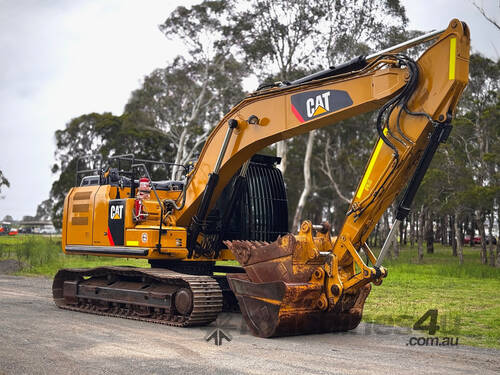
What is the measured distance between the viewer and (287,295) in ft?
29.9

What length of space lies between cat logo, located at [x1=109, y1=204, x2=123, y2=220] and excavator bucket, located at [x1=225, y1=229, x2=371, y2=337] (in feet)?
9.91

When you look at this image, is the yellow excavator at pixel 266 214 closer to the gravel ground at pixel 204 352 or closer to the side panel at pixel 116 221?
the side panel at pixel 116 221

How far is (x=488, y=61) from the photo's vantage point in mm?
36125

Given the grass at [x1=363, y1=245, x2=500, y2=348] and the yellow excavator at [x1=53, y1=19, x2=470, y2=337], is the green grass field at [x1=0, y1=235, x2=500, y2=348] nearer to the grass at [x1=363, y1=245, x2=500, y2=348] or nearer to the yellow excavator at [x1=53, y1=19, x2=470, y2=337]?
the grass at [x1=363, y1=245, x2=500, y2=348]

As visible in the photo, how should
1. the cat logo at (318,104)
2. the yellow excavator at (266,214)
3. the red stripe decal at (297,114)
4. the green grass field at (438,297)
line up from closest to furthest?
the yellow excavator at (266,214)
the cat logo at (318,104)
the red stripe decal at (297,114)
the green grass field at (438,297)

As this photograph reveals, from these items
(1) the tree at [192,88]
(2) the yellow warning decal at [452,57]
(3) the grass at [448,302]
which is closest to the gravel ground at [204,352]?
(3) the grass at [448,302]

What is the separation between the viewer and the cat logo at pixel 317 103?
9.42m

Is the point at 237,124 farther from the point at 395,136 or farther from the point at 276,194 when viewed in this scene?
the point at 395,136

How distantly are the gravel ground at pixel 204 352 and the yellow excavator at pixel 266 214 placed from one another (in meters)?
0.54

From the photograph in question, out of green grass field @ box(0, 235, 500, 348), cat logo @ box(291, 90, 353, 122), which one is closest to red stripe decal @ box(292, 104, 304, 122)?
cat logo @ box(291, 90, 353, 122)

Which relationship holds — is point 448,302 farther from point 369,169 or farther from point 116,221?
point 116,221

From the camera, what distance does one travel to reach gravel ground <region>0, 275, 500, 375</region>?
7.25m

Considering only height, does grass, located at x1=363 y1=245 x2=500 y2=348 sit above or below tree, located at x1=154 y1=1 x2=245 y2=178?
below

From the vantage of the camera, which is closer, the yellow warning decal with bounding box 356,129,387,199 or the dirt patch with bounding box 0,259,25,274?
the yellow warning decal with bounding box 356,129,387,199
